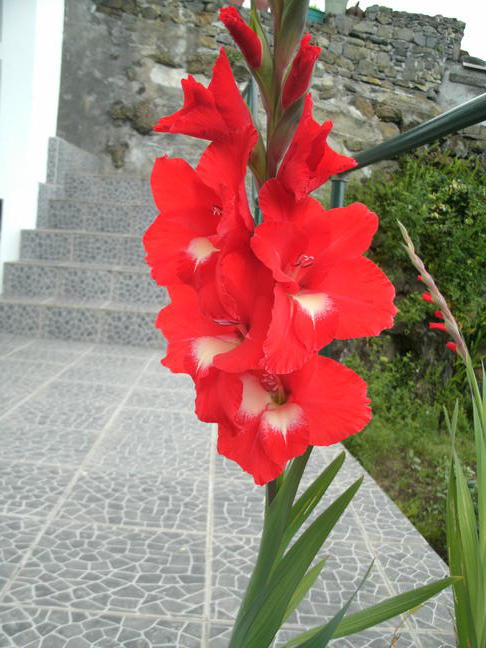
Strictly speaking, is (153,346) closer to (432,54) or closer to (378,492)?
(378,492)

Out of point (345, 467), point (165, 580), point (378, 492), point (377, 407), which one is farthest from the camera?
point (377, 407)

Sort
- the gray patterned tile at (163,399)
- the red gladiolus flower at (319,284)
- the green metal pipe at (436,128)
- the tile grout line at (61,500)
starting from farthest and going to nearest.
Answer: the gray patterned tile at (163,399) → the tile grout line at (61,500) → the green metal pipe at (436,128) → the red gladiolus flower at (319,284)

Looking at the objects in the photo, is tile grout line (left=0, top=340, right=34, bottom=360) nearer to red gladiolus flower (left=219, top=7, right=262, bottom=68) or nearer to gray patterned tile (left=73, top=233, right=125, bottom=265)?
gray patterned tile (left=73, top=233, right=125, bottom=265)

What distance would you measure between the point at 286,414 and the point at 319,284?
3.1 inches

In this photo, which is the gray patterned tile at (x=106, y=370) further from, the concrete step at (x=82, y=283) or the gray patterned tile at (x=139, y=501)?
the gray patterned tile at (x=139, y=501)

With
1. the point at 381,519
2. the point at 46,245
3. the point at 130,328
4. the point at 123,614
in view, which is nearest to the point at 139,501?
the point at 123,614

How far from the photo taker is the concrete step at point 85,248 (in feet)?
11.7

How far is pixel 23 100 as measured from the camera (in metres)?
3.46

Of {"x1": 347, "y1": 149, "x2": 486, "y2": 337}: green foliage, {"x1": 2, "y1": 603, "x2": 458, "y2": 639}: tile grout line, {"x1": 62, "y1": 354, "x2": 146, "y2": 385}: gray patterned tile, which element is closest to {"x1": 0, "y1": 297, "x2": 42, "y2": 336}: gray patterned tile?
{"x1": 62, "y1": 354, "x2": 146, "y2": 385}: gray patterned tile

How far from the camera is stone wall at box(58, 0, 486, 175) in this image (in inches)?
179

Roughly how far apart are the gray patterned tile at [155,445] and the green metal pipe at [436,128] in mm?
977

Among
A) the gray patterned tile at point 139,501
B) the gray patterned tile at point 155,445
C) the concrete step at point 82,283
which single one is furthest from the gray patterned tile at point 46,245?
the gray patterned tile at point 139,501

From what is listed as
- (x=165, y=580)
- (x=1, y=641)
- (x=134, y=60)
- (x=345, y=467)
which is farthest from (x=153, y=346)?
(x=134, y=60)

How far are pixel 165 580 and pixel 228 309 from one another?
1.00m
